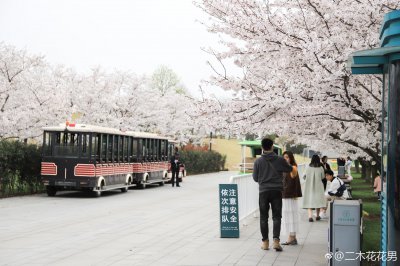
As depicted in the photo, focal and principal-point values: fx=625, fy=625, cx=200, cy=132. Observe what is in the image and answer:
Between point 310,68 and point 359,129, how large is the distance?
418 centimetres

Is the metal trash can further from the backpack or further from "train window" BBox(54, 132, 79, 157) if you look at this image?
"train window" BBox(54, 132, 79, 157)

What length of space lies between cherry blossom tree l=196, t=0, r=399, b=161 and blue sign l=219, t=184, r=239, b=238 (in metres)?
1.43

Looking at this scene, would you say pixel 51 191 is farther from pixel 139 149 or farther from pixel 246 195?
pixel 246 195

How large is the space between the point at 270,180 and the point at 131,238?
3.47 meters

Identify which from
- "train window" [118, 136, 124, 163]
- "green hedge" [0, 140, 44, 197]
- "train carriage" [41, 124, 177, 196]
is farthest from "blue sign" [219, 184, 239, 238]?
"train window" [118, 136, 124, 163]

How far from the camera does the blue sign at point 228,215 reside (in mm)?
12742

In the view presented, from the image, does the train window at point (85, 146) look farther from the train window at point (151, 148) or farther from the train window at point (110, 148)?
the train window at point (151, 148)

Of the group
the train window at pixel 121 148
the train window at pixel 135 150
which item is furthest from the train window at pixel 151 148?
the train window at pixel 121 148

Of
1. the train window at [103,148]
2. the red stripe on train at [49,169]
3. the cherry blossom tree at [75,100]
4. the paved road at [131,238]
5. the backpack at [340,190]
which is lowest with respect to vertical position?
the paved road at [131,238]

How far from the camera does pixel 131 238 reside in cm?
1262

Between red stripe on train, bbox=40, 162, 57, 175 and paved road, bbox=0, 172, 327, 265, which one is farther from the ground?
red stripe on train, bbox=40, 162, 57, 175

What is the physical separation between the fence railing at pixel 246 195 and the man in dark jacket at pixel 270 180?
2677mm

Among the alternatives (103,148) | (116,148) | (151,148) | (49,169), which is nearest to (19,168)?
(49,169)

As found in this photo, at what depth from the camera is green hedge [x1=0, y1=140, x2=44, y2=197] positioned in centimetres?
2375
